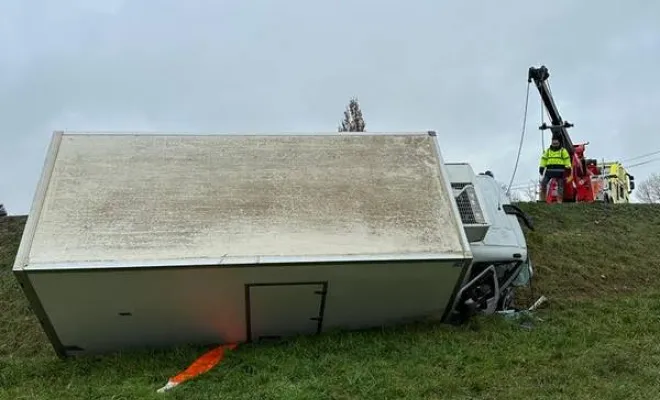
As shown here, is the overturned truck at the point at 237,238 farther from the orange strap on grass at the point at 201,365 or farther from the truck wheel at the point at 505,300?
the truck wheel at the point at 505,300

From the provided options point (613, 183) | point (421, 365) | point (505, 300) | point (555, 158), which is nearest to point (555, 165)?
point (555, 158)

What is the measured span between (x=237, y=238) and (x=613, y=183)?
15.0 meters

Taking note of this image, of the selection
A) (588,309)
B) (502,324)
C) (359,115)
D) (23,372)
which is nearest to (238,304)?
(23,372)

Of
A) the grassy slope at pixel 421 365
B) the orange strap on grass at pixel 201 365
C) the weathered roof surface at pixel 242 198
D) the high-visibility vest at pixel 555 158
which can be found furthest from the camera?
the high-visibility vest at pixel 555 158

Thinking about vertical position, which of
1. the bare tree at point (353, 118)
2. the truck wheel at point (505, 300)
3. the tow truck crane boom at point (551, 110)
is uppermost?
the bare tree at point (353, 118)

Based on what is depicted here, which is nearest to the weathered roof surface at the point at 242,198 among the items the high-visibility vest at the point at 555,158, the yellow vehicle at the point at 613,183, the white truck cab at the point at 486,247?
the white truck cab at the point at 486,247

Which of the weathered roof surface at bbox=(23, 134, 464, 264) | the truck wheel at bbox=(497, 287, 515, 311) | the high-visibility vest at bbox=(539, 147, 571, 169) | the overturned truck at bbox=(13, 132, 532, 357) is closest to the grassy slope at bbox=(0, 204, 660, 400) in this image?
the overturned truck at bbox=(13, 132, 532, 357)

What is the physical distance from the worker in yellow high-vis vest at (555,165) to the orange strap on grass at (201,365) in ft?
30.4

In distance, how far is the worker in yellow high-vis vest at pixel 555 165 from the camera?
1274 centimetres

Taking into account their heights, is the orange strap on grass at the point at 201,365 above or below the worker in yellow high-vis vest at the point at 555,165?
below

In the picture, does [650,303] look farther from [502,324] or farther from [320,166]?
[320,166]

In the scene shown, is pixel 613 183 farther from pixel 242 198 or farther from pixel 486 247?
pixel 242 198

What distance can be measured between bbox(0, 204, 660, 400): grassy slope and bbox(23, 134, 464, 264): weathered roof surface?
84cm

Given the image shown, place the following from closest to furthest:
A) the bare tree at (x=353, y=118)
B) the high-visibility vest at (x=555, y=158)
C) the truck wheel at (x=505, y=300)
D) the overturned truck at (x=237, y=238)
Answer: the overturned truck at (x=237, y=238) < the truck wheel at (x=505, y=300) < the high-visibility vest at (x=555, y=158) < the bare tree at (x=353, y=118)
